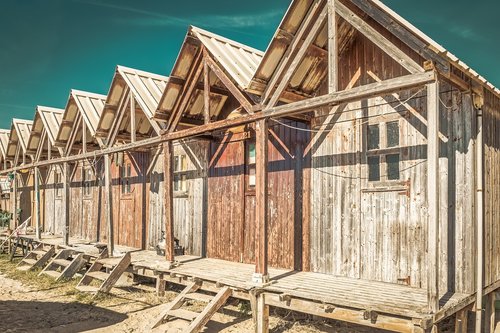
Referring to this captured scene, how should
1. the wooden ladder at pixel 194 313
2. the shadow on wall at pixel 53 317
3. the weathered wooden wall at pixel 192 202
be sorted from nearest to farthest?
1. the wooden ladder at pixel 194 313
2. the shadow on wall at pixel 53 317
3. the weathered wooden wall at pixel 192 202

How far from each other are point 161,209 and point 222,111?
430 cm

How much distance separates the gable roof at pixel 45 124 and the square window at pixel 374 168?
45.1 feet

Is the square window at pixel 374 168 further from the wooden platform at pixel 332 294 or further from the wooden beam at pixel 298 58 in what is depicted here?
the wooden beam at pixel 298 58

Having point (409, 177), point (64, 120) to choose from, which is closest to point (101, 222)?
point (64, 120)

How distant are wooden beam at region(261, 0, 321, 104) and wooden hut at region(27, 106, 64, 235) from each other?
39.7 feet

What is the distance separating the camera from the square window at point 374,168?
9555 mm

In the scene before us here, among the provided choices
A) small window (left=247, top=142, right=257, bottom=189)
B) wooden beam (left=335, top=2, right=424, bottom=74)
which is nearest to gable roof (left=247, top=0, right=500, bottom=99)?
wooden beam (left=335, top=2, right=424, bottom=74)

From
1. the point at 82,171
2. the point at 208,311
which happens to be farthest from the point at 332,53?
the point at 82,171

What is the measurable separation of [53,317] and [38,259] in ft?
24.1

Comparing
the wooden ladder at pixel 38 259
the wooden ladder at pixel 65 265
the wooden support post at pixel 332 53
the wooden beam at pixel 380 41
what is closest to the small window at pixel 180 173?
the wooden ladder at pixel 65 265

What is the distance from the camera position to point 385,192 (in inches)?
369

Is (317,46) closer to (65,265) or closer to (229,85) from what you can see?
(229,85)

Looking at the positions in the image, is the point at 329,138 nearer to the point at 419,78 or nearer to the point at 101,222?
the point at 419,78

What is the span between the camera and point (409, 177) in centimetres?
906
